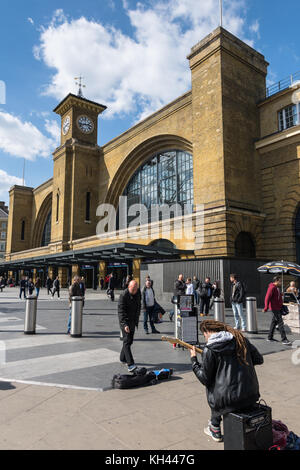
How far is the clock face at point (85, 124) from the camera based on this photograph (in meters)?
43.8

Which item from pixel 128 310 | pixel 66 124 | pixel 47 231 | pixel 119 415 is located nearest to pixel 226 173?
pixel 128 310

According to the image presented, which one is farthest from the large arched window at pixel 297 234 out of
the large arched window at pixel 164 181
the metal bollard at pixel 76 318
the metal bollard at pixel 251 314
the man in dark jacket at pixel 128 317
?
the man in dark jacket at pixel 128 317

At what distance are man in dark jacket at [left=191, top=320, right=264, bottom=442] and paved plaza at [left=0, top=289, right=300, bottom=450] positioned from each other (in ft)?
2.15

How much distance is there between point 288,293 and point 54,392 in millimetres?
10474

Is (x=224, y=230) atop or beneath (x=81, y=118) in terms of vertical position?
beneath

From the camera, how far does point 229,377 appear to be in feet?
8.95

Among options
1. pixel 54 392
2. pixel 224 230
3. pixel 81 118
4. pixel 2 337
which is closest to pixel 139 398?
pixel 54 392

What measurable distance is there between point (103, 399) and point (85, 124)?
44.3 meters

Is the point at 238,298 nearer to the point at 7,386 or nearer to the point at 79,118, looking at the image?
the point at 7,386

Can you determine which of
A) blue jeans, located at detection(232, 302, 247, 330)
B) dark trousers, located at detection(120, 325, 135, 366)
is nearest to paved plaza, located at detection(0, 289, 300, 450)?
dark trousers, located at detection(120, 325, 135, 366)

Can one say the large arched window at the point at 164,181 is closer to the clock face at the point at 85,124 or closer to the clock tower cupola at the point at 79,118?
the clock tower cupola at the point at 79,118

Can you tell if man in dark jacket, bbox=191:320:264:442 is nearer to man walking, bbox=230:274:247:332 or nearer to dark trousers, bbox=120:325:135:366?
dark trousers, bbox=120:325:135:366
